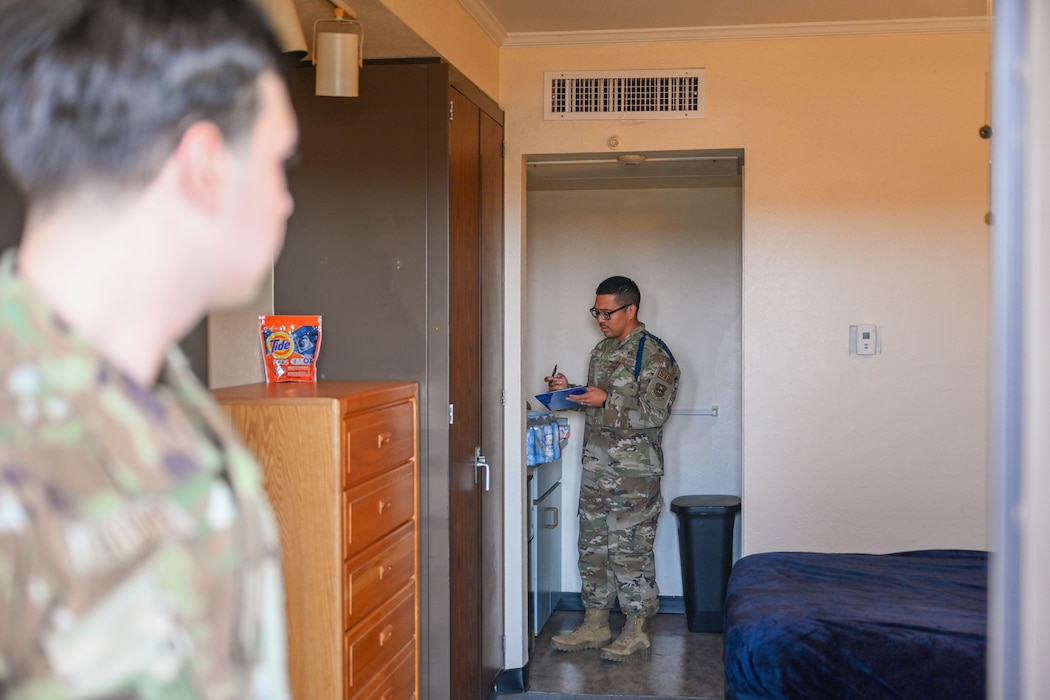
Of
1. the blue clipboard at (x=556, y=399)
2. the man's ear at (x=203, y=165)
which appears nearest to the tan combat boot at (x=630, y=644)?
the blue clipboard at (x=556, y=399)

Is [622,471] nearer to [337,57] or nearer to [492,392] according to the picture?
[492,392]

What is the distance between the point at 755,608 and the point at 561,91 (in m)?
2.11

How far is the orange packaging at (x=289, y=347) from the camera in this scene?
9.77ft

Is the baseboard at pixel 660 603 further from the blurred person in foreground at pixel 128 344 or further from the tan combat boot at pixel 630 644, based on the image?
the blurred person in foreground at pixel 128 344

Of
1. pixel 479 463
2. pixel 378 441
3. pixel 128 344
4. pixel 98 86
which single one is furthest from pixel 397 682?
pixel 98 86

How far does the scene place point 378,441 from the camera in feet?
8.94

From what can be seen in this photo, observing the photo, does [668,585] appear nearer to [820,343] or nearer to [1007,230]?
[820,343]

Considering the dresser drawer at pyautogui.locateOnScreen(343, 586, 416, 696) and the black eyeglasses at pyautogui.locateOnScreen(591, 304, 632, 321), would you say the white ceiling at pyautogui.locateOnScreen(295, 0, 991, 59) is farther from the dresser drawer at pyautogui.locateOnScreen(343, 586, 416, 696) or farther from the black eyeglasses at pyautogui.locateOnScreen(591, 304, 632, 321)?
the dresser drawer at pyautogui.locateOnScreen(343, 586, 416, 696)

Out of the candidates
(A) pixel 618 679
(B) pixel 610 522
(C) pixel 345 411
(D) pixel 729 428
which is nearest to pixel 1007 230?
(C) pixel 345 411

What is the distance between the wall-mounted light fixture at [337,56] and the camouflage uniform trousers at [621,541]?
2.63 metres

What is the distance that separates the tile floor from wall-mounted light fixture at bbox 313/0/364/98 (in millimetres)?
2482

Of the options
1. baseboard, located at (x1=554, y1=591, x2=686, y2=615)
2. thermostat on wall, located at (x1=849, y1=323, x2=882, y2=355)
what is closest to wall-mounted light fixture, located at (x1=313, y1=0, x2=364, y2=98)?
thermostat on wall, located at (x1=849, y1=323, x2=882, y2=355)

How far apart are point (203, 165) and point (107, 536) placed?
271 millimetres

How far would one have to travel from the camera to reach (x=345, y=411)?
246 centimetres
